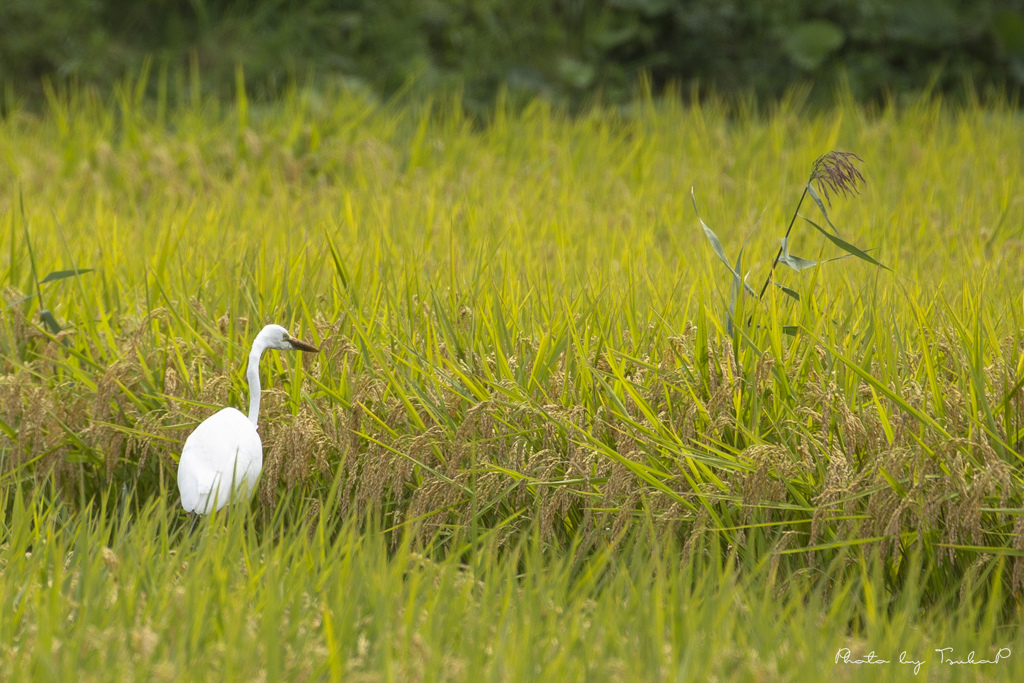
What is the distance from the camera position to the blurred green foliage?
6.51 m

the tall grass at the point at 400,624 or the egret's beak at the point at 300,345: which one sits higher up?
the egret's beak at the point at 300,345

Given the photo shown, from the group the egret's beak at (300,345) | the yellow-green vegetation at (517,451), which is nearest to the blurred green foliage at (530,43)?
the yellow-green vegetation at (517,451)

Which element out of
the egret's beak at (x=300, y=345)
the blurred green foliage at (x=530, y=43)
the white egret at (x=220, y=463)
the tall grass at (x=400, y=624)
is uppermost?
the blurred green foliage at (x=530, y=43)

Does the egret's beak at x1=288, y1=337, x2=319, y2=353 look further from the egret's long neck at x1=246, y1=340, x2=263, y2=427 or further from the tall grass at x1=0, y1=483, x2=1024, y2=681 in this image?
the tall grass at x1=0, y1=483, x2=1024, y2=681

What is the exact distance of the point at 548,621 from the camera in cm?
168

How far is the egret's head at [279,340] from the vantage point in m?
2.10

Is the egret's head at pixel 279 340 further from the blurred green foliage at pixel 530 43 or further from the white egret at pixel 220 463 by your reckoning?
the blurred green foliage at pixel 530 43

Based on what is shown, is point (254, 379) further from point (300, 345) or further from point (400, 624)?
point (400, 624)

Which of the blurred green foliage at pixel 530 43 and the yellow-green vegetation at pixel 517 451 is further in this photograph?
the blurred green foliage at pixel 530 43

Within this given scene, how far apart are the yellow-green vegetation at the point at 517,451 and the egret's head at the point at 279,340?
0.40 feet

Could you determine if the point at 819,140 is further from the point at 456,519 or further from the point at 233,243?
the point at 456,519

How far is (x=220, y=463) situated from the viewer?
1967 millimetres

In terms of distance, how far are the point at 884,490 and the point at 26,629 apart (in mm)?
1604

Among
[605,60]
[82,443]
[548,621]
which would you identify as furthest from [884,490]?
[605,60]
